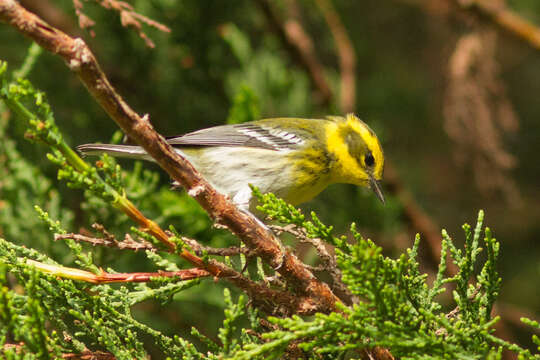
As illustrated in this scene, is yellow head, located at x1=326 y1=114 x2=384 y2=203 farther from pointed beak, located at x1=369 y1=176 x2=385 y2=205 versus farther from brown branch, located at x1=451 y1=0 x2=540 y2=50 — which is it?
brown branch, located at x1=451 y1=0 x2=540 y2=50

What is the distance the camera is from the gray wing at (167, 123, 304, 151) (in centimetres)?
319

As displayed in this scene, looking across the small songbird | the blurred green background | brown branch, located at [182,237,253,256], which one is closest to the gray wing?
the small songbird

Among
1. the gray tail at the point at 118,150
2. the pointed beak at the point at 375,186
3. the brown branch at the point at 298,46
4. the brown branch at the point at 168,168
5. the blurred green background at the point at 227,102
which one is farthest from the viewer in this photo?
the brown branch at the point at 298,46

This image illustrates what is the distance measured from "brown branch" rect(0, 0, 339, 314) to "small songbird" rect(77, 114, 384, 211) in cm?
115

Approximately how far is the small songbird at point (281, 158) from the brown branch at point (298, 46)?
29.1 inches

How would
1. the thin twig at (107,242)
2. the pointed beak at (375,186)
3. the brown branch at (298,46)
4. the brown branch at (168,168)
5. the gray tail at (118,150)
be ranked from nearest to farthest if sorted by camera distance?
the brown branch at (168,168) < the thin twig at (107,242) < the gray tail at (118,150) < the pointed beak at (375,186) < the brown branch at (298,46)

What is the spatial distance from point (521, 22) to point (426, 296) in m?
2.65

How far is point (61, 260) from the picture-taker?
2.86 meters

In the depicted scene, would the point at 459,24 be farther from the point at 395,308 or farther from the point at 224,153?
the point at 395,308

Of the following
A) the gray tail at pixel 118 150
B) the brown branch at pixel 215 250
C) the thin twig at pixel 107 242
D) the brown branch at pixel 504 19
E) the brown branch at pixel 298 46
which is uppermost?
the brown branch at pixel 504 19

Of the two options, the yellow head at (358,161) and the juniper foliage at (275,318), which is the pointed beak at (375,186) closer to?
the yellow head at (358,161)

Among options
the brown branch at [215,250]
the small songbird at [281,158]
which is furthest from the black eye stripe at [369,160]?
the brown branch at [215,250]

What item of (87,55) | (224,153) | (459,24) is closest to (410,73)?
(459,24)

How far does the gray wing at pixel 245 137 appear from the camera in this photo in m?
3.19
